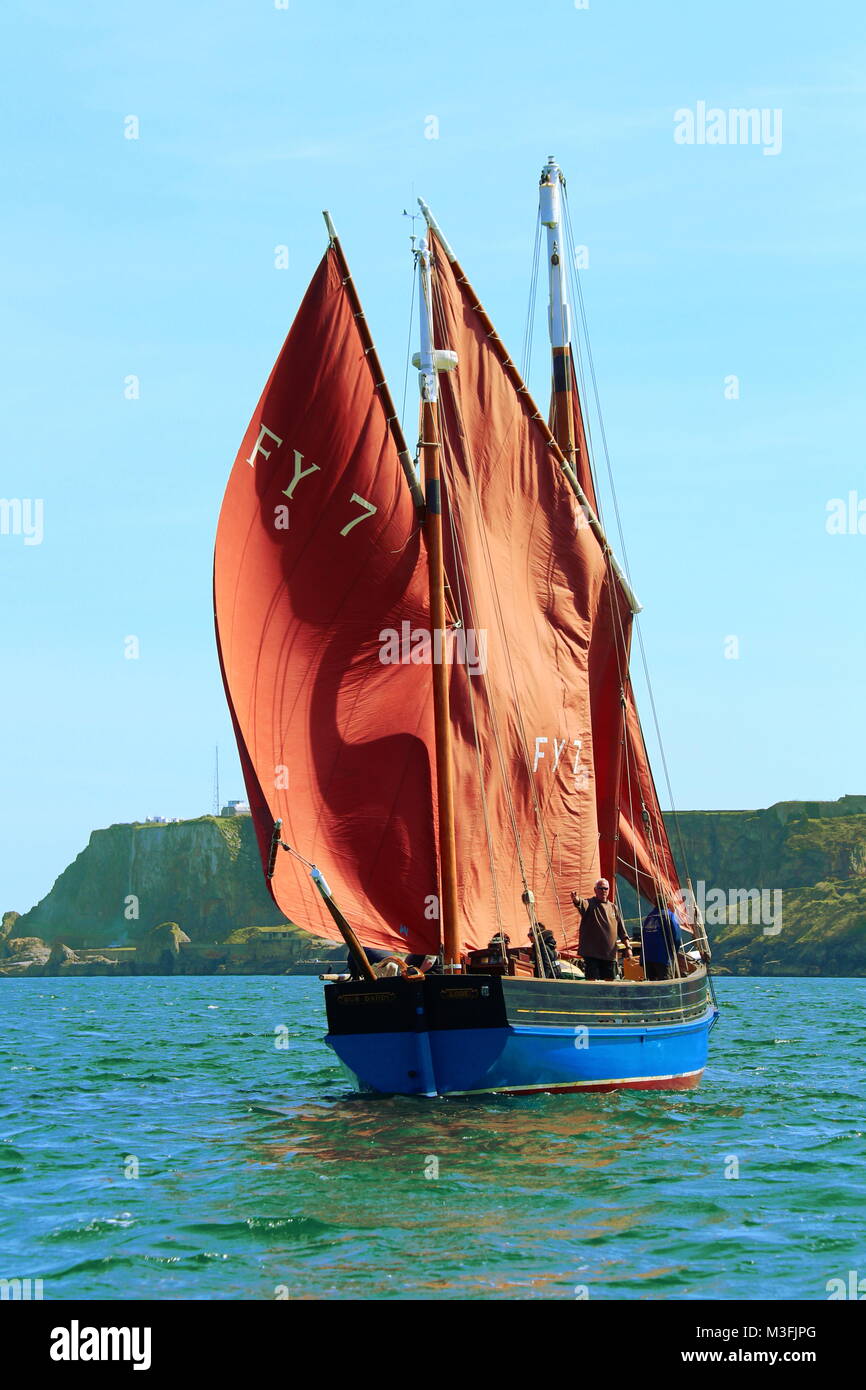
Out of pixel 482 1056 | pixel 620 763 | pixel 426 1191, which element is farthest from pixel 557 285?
pixel 426 1191

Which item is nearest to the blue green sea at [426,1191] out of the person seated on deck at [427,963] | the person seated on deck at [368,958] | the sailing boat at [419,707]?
the sailing boat at [419,707]

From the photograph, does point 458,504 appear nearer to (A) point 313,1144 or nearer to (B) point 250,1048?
(A) point 313,1144

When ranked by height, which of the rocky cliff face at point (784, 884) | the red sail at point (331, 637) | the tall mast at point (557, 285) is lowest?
the rocky cliff face at point (784, 884)

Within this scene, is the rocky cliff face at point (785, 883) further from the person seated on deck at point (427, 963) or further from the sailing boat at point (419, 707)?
the person seated on deck at point (427, 963)

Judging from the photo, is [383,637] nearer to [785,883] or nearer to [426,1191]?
[426,1191]

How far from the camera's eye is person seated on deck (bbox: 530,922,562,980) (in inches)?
1077

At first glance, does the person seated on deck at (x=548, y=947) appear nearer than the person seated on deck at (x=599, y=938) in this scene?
No

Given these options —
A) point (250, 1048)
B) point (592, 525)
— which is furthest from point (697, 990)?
point (250, 1048)

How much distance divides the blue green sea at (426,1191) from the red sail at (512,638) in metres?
4.66

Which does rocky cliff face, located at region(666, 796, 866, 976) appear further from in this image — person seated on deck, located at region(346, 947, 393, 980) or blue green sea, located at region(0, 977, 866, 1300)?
person seated on deck, located at region(346, 947, 393, 980)

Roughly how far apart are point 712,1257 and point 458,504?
1607 cm

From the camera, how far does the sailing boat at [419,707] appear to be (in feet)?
82.2

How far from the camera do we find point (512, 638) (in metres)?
30.5

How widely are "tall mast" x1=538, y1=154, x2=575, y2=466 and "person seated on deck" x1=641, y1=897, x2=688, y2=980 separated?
13079mm
